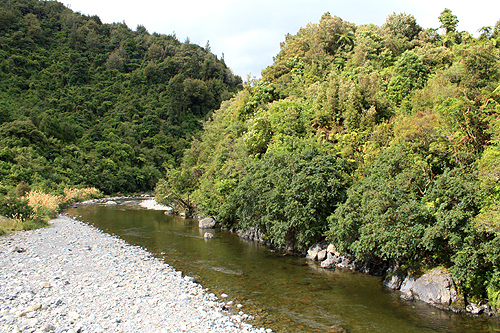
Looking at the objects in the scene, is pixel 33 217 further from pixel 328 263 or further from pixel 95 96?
pixel 95 96

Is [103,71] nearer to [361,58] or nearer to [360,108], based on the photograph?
[361,58]

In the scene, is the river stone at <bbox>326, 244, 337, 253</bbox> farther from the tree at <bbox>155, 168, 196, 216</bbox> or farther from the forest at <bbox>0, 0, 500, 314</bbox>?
the tree at <bbox>155, 168, 196, 216</bbox>

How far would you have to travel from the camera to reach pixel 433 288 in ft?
43.5

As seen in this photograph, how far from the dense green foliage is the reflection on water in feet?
5.35

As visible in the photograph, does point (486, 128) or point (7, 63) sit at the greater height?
point (7, 63)

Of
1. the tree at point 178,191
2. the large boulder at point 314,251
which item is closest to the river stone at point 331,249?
the large boulder at point 314,251

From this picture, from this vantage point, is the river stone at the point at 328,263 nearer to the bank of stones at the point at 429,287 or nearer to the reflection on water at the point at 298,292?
the reflection on water at the point at 298,292

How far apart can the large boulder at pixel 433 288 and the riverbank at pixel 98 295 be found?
25.3ft

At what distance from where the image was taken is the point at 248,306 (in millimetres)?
12695

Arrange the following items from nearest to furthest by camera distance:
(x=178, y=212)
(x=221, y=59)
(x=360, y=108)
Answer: (x=360, y=108) < (x=178, y=212) < (x=221, y=59)

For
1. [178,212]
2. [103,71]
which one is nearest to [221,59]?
[103,71]

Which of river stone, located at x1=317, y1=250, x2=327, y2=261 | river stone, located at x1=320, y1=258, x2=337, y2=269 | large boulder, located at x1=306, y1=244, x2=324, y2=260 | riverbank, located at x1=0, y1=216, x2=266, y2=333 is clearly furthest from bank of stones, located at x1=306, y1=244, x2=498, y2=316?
riverbank, located at x1=0, y1=216, x2=266, y2=333

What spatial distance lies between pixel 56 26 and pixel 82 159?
330ft

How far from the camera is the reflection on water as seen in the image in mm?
11289
